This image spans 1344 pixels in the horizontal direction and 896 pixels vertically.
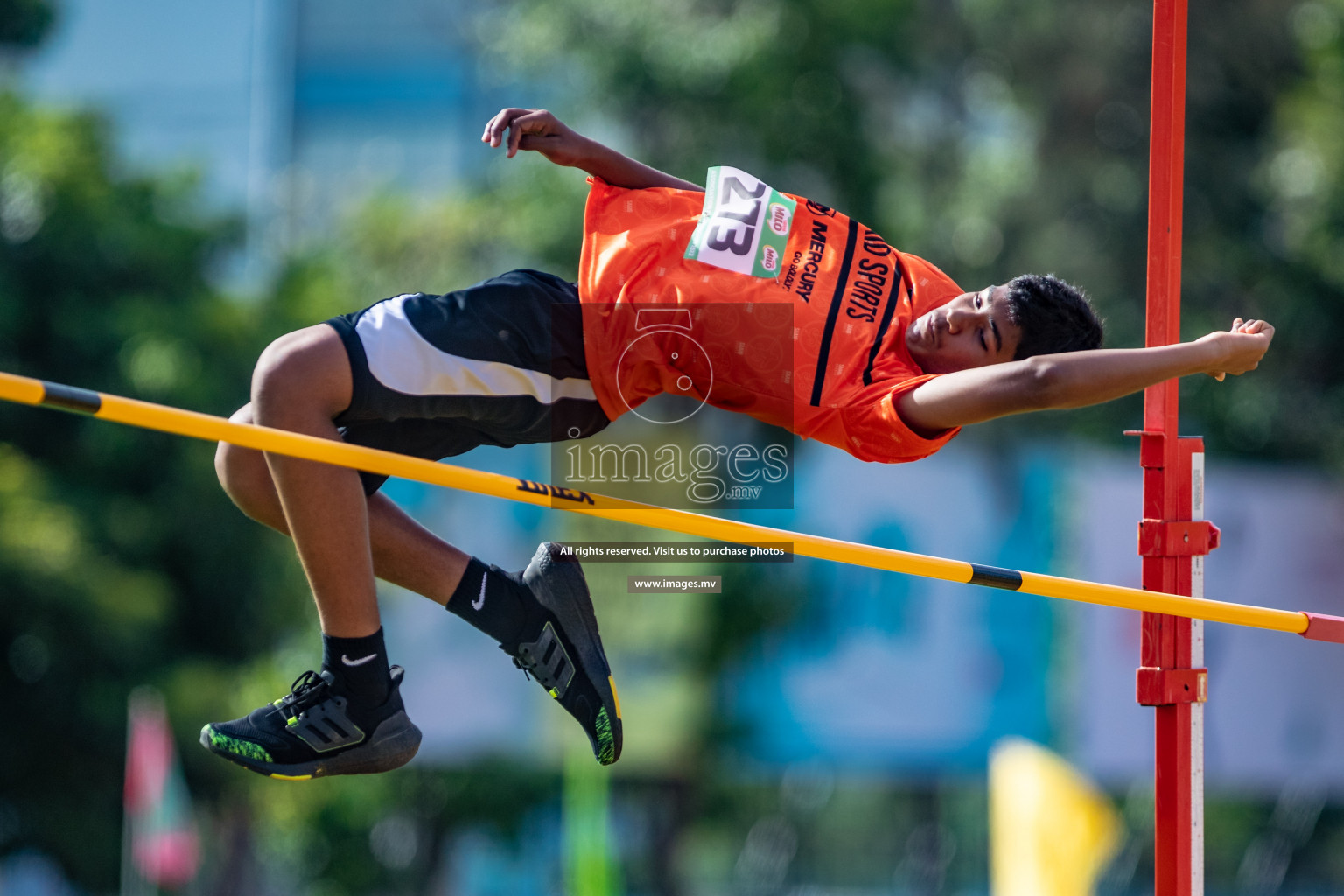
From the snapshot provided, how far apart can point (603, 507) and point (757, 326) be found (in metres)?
0.56

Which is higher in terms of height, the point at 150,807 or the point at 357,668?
the point at 357,668

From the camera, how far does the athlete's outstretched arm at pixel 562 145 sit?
3592mm

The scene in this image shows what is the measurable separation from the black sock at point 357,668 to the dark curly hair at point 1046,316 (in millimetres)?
1664

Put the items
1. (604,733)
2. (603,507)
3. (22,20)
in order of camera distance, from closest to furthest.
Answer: (603,507) → (604,733) → (22,20)

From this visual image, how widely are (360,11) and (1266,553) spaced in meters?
17.8

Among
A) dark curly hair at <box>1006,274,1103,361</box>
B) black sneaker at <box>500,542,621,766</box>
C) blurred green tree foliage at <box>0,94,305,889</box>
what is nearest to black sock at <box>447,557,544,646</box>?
black sneaker at <box>500,542,621,766</box>

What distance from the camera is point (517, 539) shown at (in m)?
12.5

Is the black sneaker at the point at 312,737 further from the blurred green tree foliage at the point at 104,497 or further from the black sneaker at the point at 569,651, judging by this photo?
the blurred green tree foliage at the point at 104,497

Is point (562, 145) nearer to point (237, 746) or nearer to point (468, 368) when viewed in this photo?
point (468, 368)

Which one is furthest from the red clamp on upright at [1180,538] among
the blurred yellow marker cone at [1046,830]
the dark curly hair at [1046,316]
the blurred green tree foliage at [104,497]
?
the blurred green tree foliage at [104,497]

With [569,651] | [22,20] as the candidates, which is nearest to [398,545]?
[569,651]

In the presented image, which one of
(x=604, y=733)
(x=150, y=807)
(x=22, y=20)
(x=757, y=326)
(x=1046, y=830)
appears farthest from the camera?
(x=150, y=807)

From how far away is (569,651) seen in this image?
3.72 meters

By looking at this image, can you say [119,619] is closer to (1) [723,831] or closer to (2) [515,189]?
(2) [515,189]
